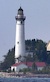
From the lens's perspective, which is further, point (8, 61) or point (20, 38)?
point (8, 61)

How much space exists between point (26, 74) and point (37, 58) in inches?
432

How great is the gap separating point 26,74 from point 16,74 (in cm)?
224

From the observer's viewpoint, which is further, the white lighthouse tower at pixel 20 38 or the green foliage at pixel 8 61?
the green foliage at pixel 8 61

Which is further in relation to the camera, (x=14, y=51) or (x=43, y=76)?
(x=14, y=51)

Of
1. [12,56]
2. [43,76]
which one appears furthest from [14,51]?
[43,76]

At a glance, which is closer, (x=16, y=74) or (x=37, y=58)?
(x=16, y=74)

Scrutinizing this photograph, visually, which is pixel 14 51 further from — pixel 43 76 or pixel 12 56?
pixel 43 76

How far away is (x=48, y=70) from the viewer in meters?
190

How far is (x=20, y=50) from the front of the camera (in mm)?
189875

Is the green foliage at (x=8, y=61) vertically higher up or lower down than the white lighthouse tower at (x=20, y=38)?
lower down

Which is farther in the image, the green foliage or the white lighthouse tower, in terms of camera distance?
the green foliage

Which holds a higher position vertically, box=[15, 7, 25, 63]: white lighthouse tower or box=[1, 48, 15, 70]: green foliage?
box=[15, 7, 25, 63]: white lighthouse tower

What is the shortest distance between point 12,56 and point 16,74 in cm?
995

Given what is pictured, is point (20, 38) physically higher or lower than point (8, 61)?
higher
